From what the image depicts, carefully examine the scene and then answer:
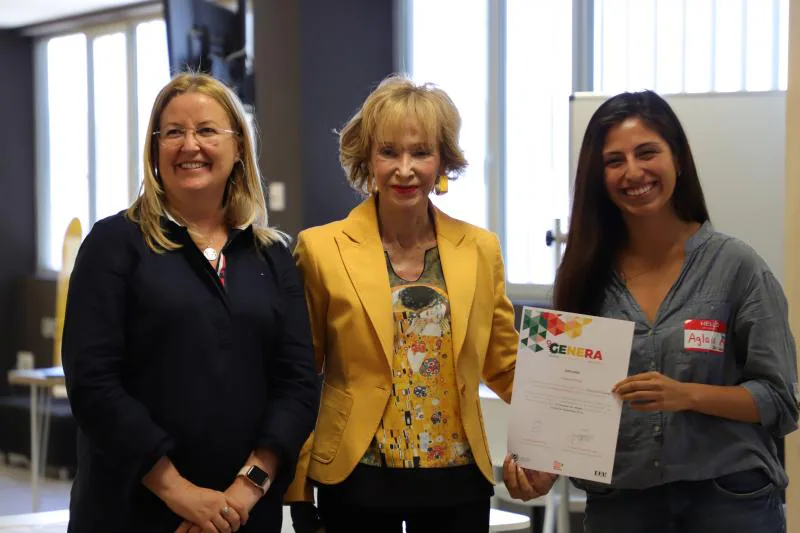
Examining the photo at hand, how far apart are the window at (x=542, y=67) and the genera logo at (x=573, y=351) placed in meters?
2.68

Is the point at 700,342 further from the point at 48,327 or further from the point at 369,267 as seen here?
the point at 48,327

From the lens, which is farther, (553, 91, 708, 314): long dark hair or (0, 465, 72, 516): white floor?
(0, 465, 72, 516): white floor

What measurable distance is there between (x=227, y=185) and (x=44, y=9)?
6.18m

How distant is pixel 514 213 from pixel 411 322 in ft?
11.2

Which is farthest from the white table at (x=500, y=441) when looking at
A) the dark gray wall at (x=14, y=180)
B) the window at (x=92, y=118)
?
the dark gray wall at (x=14, y=180)

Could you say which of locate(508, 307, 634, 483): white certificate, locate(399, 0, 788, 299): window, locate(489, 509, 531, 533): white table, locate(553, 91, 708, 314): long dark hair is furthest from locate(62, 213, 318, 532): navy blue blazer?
locate(399, 0, 788, 299): window

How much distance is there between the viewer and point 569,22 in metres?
4.95

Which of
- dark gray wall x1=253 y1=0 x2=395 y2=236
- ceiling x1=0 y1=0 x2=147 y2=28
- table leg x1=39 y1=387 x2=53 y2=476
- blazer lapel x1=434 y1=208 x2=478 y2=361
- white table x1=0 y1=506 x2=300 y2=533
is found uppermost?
ceiling x1=0 y1=0 x2=147 y2=28

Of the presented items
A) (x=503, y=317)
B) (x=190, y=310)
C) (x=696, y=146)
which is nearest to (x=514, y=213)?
(x=696, y=146)

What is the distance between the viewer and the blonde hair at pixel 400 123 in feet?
6.16

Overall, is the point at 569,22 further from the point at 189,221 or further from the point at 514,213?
the point at 189,221

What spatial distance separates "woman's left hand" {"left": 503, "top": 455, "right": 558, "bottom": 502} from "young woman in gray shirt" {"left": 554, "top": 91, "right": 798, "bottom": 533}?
0.40 ft

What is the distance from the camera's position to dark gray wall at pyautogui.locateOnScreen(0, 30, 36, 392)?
788 centimetres

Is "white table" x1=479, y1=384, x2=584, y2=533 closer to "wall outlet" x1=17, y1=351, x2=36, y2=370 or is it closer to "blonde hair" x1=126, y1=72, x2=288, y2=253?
"blonde hair" x1=126, y1=72, x2=288, y2=253
